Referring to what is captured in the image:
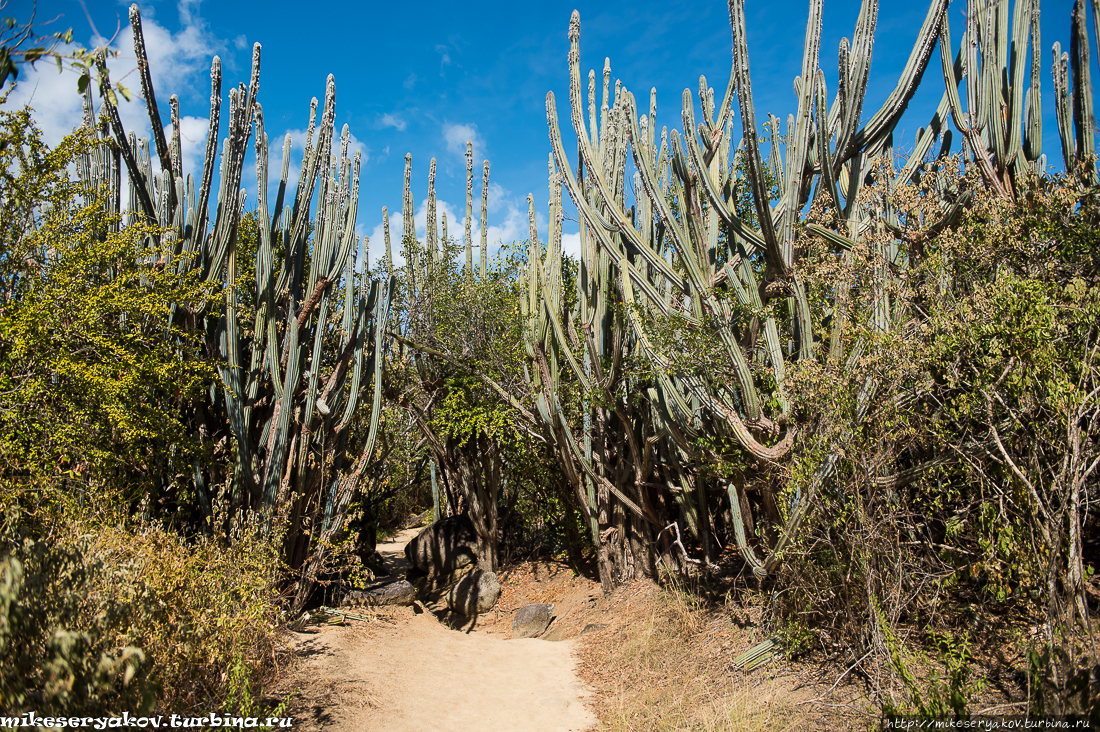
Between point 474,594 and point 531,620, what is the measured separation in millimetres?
1360

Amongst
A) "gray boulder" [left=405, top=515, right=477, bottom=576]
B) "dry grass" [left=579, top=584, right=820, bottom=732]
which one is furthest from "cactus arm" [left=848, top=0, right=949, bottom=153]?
"gray boulder" [left=405, top=515, right=477, bottom=576]

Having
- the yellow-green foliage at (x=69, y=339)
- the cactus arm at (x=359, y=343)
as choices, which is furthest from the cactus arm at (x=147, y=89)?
the cactus arm at (x=359, y=343)

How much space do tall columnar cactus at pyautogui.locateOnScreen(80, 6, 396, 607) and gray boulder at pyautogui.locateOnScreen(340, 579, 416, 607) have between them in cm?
87

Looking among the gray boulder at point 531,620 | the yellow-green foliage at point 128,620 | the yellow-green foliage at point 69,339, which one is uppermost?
the yellow-green foliage at point 69,339

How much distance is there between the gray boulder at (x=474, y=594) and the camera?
9453 millimetres

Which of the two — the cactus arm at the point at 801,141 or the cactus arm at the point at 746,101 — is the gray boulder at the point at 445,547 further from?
the cactus arm at the point at 746,101

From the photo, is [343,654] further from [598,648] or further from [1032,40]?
[1032,40]

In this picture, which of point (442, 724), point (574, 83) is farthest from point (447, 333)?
point (442, 724)

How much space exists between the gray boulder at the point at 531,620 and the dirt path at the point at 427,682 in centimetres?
36

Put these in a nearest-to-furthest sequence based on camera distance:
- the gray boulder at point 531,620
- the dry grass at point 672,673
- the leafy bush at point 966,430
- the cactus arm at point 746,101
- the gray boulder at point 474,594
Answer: the leafy bush at point 966,430 → the dry grass at point 672,673 → the cactus arm at point 746,101 → the gray boulder at point 531,620 → the gray boulder at point 474,594

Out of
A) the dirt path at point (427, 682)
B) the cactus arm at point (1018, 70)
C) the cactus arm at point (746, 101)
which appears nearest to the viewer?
the dirt path at point (427, 682)

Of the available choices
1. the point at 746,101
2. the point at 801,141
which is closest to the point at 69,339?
the point at 746,101

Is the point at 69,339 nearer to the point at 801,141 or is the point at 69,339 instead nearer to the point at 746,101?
the point at 746,101

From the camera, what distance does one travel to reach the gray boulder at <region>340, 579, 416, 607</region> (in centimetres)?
848
